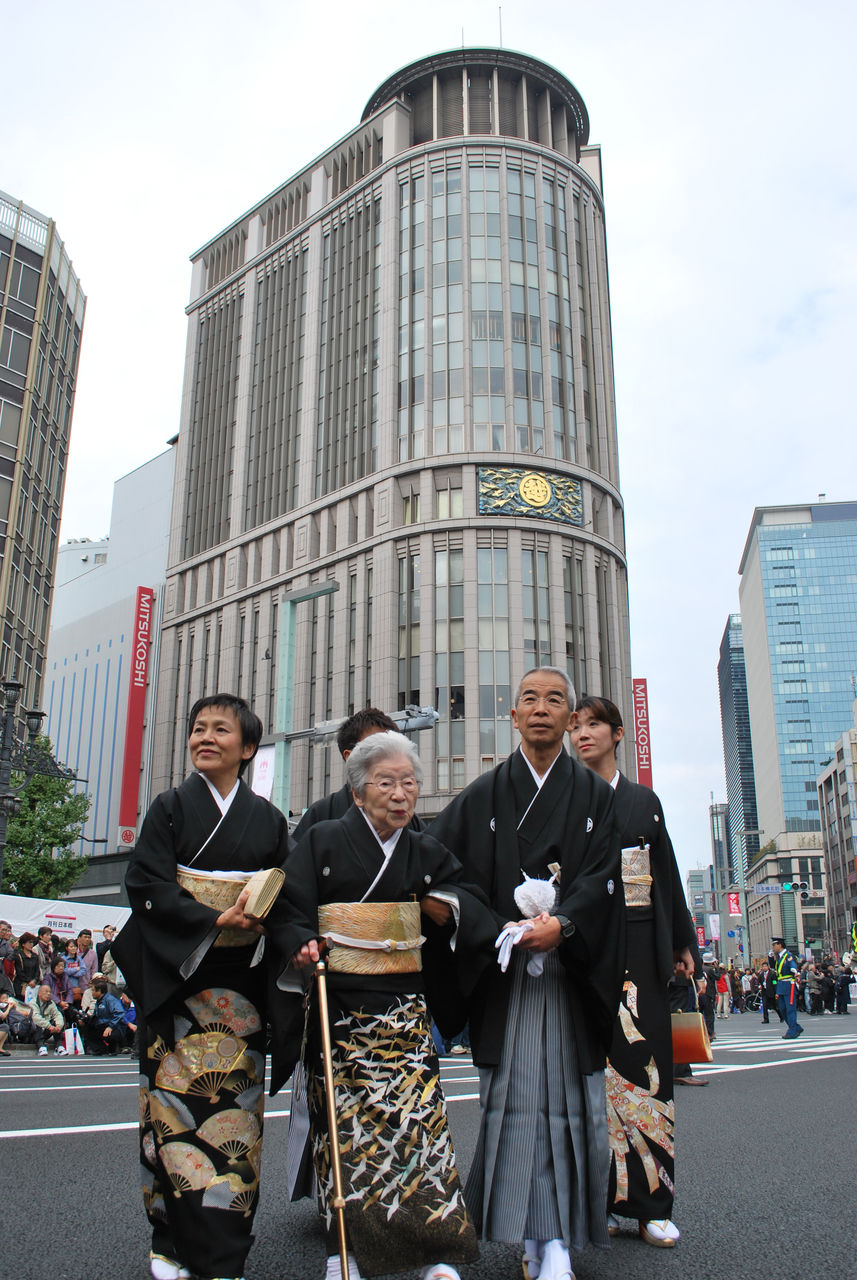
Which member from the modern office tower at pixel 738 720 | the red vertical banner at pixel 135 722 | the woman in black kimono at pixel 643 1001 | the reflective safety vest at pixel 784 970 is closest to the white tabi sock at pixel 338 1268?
the woman in black kimono at pixel 643 1001

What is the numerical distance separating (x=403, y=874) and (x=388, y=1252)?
1073mm

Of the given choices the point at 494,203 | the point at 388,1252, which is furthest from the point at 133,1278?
the point at 494,203

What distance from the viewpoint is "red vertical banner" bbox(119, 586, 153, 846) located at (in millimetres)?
46281

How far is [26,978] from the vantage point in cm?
1417

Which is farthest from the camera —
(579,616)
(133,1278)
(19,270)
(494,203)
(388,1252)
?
(494,203)

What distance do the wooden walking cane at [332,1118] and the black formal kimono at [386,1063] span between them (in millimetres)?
59

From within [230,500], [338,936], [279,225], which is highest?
[279,225]

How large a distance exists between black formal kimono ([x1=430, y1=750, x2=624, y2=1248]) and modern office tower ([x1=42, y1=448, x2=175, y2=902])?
161 ft

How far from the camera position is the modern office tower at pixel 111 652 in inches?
2126

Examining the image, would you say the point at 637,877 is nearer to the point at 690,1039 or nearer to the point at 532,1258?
the point at 690,1039

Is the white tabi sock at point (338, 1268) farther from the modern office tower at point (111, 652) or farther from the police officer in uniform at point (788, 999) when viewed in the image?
the modern office tower at point (111, 652)

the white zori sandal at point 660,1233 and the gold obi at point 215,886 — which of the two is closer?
the gold obi at point 215,886

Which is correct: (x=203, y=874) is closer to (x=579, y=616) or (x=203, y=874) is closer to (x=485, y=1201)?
(x=485, y=1201)

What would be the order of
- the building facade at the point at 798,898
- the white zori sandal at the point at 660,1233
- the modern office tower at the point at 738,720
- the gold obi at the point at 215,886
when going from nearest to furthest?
the gold obi at the point at 215,886 → the white zori sandal at the point at 660,1233 → the building facade at the point at 798,898 → the modern office tower at the point at 738,720
